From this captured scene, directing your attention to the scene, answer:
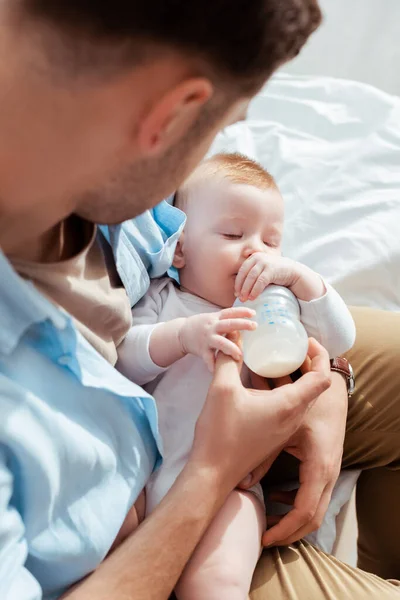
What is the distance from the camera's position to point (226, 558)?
847 mm

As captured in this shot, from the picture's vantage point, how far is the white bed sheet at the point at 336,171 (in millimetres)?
1396

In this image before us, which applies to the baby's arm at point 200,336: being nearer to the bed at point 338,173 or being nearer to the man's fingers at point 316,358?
the man's fingers at point 316,358

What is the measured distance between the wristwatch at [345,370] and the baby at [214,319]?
0.04m

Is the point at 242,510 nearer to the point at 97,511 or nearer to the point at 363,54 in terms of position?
the point at 97,511

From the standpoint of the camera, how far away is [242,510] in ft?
2.99

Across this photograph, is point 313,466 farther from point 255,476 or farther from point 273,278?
point 273,278

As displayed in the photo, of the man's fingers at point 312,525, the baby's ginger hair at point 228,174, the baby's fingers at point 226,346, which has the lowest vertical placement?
the man's fingers at point 312,525

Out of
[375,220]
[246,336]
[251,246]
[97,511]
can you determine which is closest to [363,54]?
[375,220]

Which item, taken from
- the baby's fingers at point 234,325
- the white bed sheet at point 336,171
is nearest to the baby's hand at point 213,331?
the baby's fingers at point 234,325

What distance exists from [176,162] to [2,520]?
0.42 meters

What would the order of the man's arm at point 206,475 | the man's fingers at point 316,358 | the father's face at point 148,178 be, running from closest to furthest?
1. the father's face at point 148,178
2. the man's arm at point 206,475
3. the man's fingers at point 316,358

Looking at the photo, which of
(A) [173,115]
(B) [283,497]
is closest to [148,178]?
(A) [173,115]

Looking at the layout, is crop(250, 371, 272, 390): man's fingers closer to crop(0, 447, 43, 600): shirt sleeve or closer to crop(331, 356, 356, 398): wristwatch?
crop(331, 356, 356, 398): wristwatch

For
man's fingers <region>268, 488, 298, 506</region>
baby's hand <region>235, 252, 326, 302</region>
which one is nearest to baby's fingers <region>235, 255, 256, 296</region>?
baby's hand <region>235, 252, 326, 302</region>
